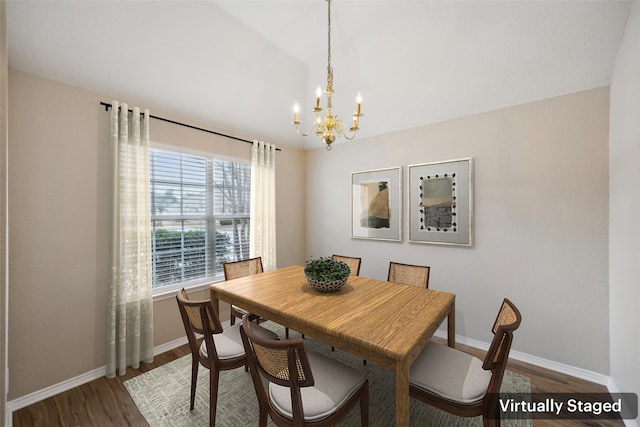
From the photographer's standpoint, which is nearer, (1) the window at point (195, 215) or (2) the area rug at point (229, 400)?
(2) the area rug at point (229, 400)

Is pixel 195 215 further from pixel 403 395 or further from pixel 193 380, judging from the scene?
pixel 403 395

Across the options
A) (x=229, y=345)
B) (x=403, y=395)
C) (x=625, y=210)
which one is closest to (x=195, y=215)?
(x=229, y=345)

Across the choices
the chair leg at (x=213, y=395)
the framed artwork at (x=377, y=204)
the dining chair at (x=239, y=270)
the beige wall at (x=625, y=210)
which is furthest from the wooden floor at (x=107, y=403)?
the framed artwork at (x=377, y=204)

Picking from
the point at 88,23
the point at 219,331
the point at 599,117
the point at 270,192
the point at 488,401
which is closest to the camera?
the point at 488,401

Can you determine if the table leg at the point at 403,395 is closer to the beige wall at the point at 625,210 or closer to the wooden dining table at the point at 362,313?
the wooden dining table at the point at 362,313

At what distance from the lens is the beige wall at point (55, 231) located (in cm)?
197

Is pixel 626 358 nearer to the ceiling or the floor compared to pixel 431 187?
nearer to the floor

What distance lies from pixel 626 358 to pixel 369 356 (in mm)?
2025

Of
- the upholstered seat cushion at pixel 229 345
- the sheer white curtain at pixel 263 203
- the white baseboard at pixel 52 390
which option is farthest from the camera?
the sheer white curtain at pixel 263 203

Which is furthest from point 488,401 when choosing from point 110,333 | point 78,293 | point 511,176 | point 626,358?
point 78,293

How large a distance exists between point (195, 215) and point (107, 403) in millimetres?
1860

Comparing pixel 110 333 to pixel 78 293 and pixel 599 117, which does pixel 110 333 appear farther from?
pixel 599 117

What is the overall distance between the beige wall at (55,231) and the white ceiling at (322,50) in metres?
0.32

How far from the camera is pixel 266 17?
236cm
